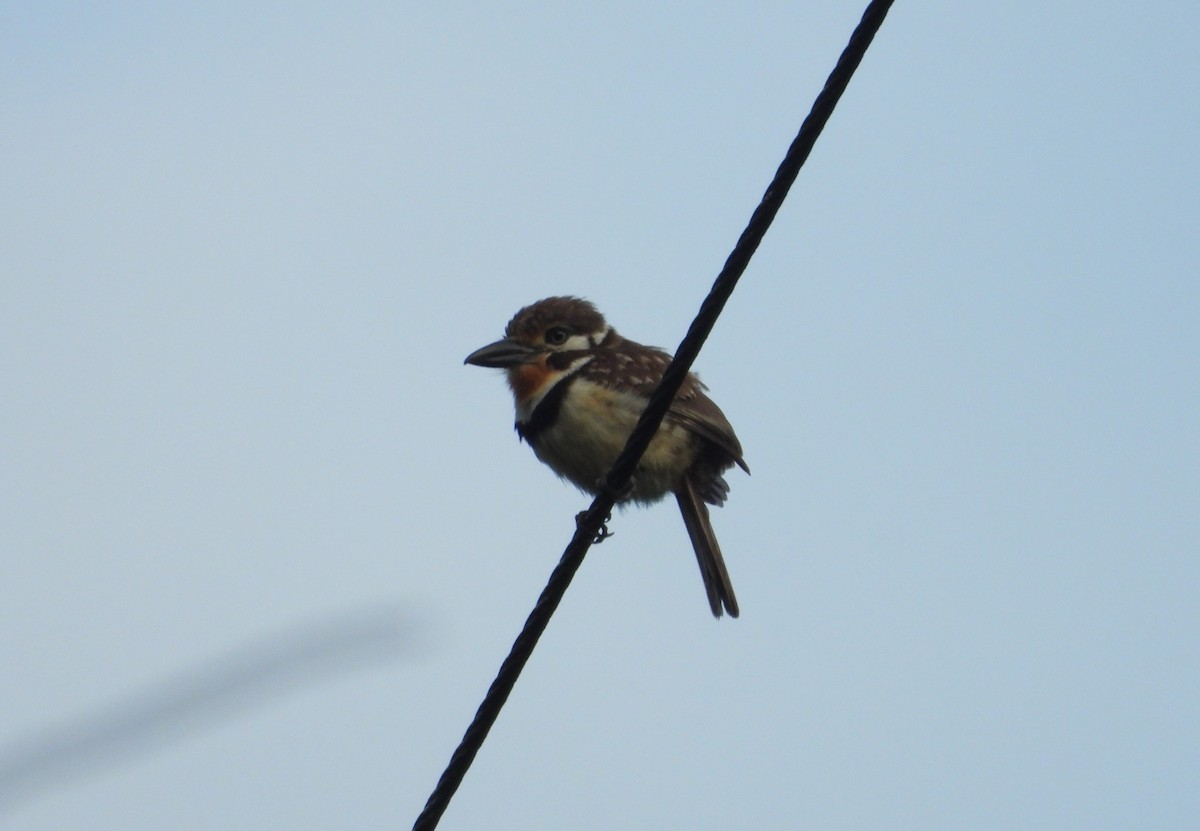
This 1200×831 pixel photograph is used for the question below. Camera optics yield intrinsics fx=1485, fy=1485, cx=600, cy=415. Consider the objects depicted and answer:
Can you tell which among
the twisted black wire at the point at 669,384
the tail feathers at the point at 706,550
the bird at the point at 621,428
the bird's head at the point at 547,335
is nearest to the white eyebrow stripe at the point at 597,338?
the bird's head at the point at 547,335

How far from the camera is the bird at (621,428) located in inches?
229

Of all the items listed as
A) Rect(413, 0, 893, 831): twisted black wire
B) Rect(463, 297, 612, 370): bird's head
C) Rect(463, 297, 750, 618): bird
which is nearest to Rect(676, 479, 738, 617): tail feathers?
Rect(463, 297, 750, 618): bird

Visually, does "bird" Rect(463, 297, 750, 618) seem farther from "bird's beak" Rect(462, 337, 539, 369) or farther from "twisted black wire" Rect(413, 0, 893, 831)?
"twisted black wire" Rect(413, 0, 893, 831)

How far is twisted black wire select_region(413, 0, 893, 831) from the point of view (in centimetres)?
321

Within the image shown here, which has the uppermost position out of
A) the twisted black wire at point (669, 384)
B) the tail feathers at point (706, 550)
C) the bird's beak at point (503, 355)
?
the bird's beak at point (503, 355)

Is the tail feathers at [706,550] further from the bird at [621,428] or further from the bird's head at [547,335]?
the bird's head at [547,335]

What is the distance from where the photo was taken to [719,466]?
623cm

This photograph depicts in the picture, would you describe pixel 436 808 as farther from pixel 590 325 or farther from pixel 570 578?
pixel 590 325

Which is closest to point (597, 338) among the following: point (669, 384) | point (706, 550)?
point (706, 550)

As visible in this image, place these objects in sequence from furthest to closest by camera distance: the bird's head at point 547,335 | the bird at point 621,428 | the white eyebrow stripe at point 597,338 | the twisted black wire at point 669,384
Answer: the white eyebrow stripe at point 597,338, the bird's head at point 547,335, the bird at point 621,428, the twisted black wire at point 669,384

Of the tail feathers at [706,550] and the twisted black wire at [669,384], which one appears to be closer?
the twisted black wire at [669,384]

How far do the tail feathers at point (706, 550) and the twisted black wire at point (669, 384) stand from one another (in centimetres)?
189

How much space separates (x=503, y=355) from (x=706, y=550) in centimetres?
124

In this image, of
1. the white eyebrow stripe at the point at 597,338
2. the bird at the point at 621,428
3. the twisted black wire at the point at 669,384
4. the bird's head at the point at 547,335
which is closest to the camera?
the twisted black wire at the point at 669,384
